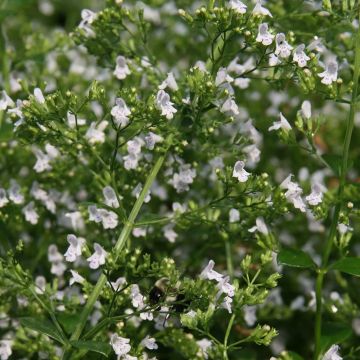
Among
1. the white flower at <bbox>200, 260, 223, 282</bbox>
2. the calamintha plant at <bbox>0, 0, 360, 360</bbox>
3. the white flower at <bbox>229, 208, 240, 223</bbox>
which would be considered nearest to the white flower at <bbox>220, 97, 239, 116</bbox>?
the calamintha plant at <bbox>0, 0, 360, 360</bbox>

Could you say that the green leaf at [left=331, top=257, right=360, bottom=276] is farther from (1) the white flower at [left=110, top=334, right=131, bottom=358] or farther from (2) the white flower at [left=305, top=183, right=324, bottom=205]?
(1) the white flower at [left=110, top=334, right=131, bottom=358]

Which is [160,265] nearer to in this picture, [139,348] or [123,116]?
[139,348]

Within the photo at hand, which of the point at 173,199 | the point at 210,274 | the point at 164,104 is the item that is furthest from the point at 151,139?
the point at 173,199

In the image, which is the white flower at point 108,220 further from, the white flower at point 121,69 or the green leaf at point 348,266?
the green leaf at point 348,266

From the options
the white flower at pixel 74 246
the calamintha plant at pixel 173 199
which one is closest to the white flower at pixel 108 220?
the calamintha plant at pixel 173 199

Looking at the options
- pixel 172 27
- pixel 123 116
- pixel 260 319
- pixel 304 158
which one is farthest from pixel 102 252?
pixel 172 27

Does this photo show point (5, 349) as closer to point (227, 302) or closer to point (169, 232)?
point (169, 232)
